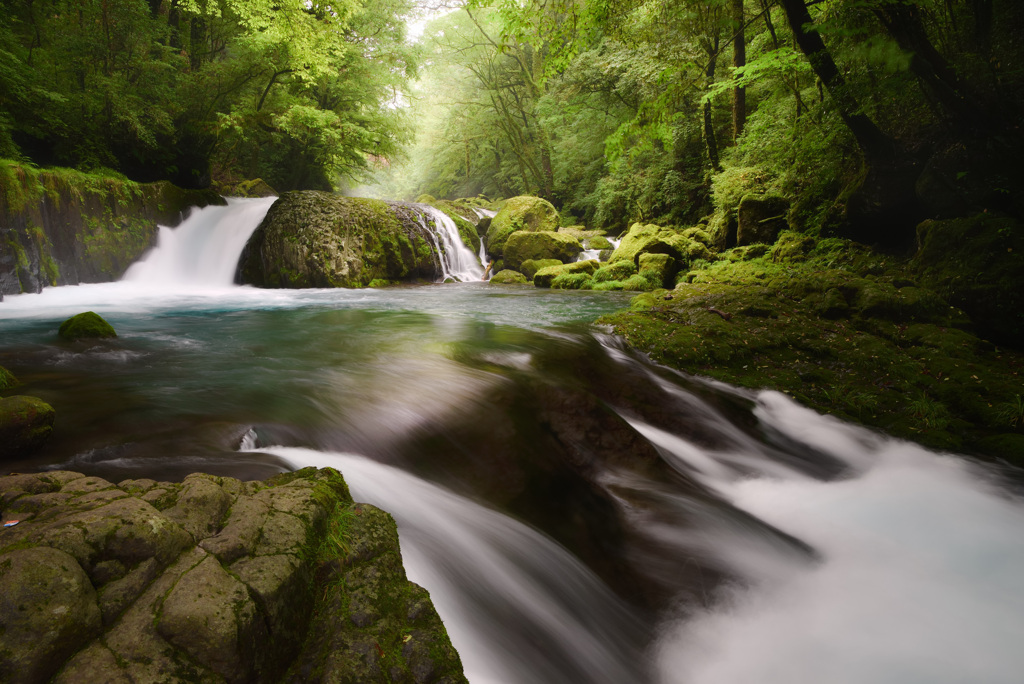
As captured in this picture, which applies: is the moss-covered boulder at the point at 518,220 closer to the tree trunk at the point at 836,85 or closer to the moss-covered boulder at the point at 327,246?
the moss-covered boulder at the point at 327,246

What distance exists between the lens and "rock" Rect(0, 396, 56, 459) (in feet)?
7.87

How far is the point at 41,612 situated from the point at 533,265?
1445 centimetres

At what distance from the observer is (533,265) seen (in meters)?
15.1

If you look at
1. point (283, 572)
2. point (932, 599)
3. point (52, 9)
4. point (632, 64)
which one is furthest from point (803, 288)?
point (52, 9)

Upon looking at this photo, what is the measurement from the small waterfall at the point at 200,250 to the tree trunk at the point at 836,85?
42.6 ft

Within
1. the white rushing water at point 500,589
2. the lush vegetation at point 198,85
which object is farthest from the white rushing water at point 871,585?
the lush vegetation at point 198,85

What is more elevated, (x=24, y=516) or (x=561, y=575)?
(x=24, y=516)

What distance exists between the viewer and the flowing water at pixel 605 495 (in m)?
2.32

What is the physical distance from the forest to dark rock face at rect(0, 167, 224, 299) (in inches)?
34.6

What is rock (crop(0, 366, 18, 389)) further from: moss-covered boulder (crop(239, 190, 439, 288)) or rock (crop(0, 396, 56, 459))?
moss-covered boulder (crop(239, 190, 439, 288))

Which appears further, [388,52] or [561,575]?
[388,52]

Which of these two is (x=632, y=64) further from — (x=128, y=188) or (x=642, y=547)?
(x=642, y=547)

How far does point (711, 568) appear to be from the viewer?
284 centimetres

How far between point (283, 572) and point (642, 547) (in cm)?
217
